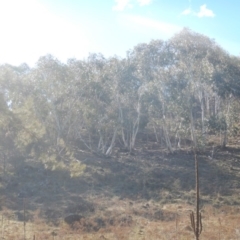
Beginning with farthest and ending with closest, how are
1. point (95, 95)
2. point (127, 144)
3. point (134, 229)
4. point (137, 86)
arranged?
point (127, 144) < point (137, 86) < point (95, 95) < point (134, 229)

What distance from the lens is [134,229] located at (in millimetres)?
16641

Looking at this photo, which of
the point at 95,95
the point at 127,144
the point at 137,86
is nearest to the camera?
the point at 95,95

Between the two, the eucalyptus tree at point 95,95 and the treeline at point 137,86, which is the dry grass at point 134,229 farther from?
the eucalyptus tree at point 95,95

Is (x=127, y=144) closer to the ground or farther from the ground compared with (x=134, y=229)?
farther from the ground

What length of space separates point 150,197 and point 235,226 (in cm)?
957

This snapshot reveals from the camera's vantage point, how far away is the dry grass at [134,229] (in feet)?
49.1

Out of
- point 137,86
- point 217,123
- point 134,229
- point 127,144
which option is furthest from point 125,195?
point 127,144

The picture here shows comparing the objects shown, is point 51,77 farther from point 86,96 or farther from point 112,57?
point 112,57

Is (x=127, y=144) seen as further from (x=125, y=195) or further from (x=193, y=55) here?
(x=125, y=195)

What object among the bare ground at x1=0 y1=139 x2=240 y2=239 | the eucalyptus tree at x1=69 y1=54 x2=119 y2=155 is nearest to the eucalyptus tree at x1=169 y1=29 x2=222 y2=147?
the bare ground at x1=0 y1=139 x2=240 y2=239

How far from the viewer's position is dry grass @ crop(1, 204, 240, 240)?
49.1 feet

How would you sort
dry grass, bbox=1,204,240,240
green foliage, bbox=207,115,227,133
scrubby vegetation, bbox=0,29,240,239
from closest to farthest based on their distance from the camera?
dry grass, bbox=1,204,240,240 < scrubby vegetation, bbox=0,29,240,239 < green foliage, bbox=207,115,227,133

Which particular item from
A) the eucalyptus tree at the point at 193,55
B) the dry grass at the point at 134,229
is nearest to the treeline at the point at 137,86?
the eucalyptus tree at the point at 193,55

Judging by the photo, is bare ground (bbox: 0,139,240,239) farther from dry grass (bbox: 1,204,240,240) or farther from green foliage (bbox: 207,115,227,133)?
green foliage (bbox: 207,115,227,133)
